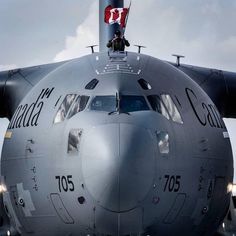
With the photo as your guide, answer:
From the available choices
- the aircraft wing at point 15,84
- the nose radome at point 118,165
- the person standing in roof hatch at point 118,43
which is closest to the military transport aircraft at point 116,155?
the nose radome at point 118,165

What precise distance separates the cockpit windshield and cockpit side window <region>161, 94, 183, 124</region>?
0.42 m

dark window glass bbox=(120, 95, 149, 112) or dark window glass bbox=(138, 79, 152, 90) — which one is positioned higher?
dark window glass bbox=(138, 79, 152, 90)

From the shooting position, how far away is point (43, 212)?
1084 centimetres

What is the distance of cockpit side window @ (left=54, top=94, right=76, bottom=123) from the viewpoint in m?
10.5

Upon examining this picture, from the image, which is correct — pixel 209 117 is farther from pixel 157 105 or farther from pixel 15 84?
pixel 15 84

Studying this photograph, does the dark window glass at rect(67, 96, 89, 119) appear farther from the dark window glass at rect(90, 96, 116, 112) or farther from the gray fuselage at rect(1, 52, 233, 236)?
the dark window glass at rect(90, 96, 116, 112)

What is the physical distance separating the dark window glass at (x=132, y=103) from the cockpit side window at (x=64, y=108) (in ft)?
2.78

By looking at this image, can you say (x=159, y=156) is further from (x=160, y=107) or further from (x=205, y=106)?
(x=205, y=106)

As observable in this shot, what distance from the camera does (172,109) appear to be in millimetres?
10609

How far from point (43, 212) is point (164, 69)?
3.06 metres

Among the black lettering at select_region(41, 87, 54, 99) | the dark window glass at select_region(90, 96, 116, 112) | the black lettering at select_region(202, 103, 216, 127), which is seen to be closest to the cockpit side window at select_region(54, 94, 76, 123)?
the dark window glass at select_region(90, 96, 116, 112)

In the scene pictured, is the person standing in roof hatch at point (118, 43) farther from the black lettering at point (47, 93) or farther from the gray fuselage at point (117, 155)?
the black lettering at point (47, 93)

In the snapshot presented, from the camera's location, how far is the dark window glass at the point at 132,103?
10.1m

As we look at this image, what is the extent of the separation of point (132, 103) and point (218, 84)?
636 centimetres
